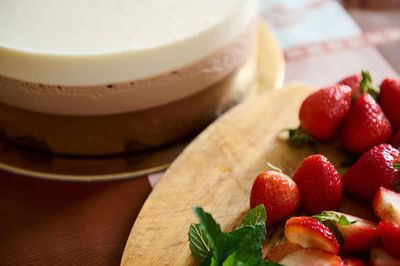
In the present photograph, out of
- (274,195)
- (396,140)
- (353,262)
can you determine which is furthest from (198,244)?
(396,140)

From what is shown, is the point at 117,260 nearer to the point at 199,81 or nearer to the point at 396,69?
the point at 199,81

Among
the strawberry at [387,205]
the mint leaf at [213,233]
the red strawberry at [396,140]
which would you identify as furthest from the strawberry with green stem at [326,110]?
the mint leaf at [213,233]

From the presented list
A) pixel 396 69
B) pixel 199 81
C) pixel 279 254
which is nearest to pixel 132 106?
pixel 199 81

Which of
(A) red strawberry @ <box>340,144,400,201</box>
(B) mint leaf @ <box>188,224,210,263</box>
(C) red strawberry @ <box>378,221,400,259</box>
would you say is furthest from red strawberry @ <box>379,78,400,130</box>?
(B) mint leaf @ <box>188,224,210,263</box>

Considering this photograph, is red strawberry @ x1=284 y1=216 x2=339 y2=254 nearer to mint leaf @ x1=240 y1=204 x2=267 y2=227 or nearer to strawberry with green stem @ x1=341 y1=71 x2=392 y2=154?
mint leaf @ x1=240 y1=204 x2=267 y2=227

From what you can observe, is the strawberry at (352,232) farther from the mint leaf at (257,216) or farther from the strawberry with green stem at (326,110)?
the strawberry with green stem at (326,110)

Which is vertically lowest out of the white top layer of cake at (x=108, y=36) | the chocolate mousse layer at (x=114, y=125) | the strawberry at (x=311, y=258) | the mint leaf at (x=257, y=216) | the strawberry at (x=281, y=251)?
the strawberry at (x=311, y=258)
